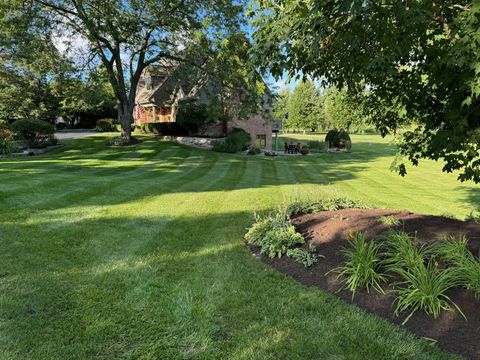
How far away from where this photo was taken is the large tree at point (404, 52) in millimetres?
2988

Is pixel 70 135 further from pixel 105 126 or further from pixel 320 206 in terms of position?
pixel 320 206

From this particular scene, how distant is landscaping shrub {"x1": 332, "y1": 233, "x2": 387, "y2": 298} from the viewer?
3.89 metres

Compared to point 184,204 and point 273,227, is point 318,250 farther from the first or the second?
point 184,204

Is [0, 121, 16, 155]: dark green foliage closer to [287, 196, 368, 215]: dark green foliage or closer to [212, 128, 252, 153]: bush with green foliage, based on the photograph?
[212, 128, 252, 153]: bush with green foliage

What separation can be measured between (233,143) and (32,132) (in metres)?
13.9

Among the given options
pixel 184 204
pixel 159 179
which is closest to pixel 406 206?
pixel 184 204

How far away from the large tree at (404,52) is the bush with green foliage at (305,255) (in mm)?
1765

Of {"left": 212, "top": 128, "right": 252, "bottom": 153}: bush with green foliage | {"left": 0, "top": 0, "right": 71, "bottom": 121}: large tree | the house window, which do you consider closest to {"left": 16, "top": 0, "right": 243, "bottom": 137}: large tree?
{"left": 0, "top": 0, "right": 71, "bottom": 121}: large tree

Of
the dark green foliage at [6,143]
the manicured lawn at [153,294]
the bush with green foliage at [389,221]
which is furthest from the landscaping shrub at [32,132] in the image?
the bush with green foliage at [389,221]

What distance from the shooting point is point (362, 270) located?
3.95 metres

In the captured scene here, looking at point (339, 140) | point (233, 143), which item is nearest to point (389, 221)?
point (233, 143)

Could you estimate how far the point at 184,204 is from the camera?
8.21 meters

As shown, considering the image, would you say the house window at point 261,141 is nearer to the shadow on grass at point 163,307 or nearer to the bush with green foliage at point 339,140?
the bush with green foliage at point 339,140

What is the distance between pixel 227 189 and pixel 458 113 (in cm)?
786
